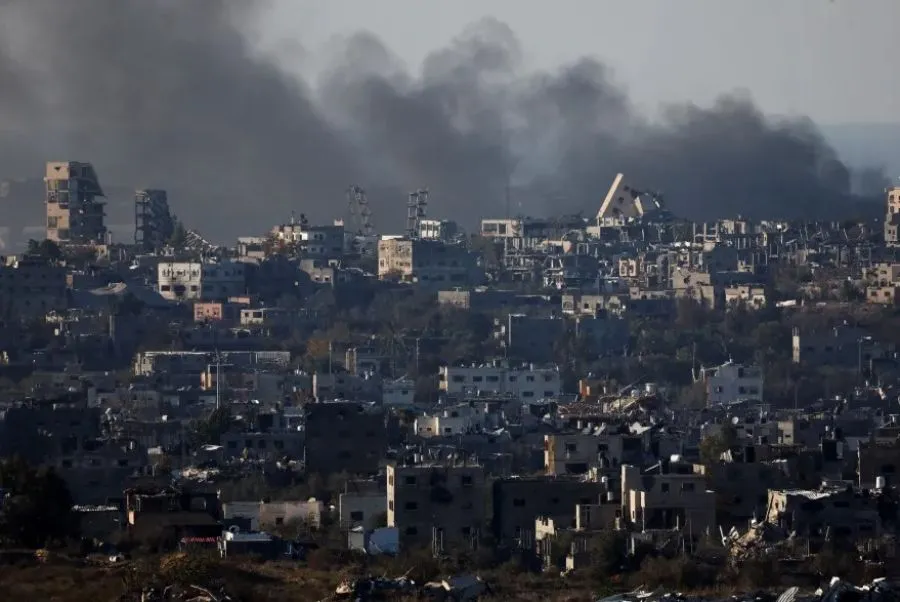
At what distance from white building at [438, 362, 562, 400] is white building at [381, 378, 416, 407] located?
0.57m

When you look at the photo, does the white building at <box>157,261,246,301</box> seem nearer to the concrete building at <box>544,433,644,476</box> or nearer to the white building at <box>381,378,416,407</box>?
the white building at <box>381,378,416,407</box>

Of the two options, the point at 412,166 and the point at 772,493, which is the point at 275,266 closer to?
the point at 412,166

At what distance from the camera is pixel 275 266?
72.6m

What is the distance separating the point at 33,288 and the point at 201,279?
12.4 ft

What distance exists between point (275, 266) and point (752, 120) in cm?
2644

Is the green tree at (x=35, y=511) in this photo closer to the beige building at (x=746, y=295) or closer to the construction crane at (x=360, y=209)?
the beige building at (x=746, y=295)

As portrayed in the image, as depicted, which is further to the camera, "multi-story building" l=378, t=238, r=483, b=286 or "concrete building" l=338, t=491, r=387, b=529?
"multi-story building" l=378, t=238, r=483, b=286

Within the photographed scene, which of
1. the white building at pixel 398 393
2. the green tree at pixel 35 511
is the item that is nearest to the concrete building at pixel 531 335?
the white building at pixel 398 393

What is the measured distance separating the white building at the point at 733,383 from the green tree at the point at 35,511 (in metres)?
23.2

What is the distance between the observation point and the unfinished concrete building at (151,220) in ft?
269

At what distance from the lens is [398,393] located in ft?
176

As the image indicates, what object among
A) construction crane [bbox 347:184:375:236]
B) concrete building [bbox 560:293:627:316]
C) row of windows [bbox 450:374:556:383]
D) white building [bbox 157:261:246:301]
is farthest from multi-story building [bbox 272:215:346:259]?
row of windows [bbox 450:374:556:383]

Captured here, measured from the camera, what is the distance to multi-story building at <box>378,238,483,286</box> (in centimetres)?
7419

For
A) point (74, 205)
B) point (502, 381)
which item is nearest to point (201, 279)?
point (74, 205)
